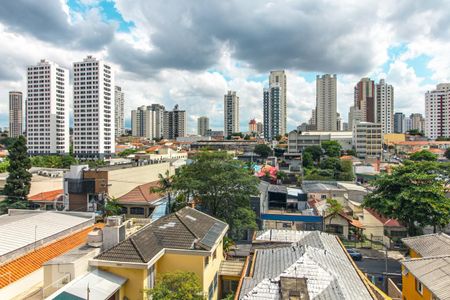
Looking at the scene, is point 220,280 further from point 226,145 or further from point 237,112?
point 237,112

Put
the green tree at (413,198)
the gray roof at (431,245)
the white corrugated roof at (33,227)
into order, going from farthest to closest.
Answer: the green tree at (413,198) → the gray roof at (431,245) → the white corrugated roof at (33,227)

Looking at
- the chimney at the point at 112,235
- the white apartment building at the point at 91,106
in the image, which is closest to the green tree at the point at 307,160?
the white apartment building at the point at 91,106

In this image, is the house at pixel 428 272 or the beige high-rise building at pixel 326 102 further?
the beige high-rise building at pixel 326 102

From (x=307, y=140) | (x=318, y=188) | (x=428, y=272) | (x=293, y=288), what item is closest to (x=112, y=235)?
(x=293, y=288)

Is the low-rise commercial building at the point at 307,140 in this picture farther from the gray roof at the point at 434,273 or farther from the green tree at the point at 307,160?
the gray roof at the point at 434,273

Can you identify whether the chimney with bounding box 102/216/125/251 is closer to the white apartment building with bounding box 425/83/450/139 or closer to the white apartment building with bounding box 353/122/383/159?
the white apartment building with bounding box 353/122/383/159

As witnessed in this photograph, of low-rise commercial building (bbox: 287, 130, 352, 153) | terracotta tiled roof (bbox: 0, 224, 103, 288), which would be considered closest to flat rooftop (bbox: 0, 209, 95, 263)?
terracotta tiled roof (bbox: 0, 224, 103, 288)

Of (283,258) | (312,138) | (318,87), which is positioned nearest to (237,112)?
(318,87)
